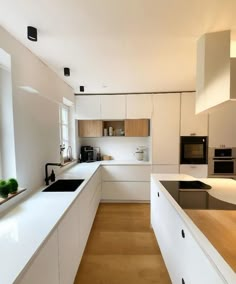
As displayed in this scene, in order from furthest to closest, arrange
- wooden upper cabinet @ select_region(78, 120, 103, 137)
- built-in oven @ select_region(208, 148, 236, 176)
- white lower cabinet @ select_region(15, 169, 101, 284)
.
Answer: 1. wooden upper cabinet @ select_region(78, 120, 103, 137)
2. built-in oven @ select_region(208, 148, 236, 176)
3. white lower cabinet @ select_region(15, 169, 101, 284)

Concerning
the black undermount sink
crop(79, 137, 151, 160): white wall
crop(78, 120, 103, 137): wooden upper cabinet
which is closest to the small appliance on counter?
crop(79, 137, 151, 160): white wall

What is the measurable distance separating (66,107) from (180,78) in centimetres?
223

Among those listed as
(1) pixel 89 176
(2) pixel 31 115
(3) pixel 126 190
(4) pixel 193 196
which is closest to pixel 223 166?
(3) pixel 126 190

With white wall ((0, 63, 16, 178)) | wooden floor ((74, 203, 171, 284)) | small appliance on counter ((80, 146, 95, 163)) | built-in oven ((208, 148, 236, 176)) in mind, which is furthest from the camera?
small appliance on counter ((80, 146, 95, 163))

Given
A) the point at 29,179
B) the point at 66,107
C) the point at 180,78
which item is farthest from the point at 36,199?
the point at 180,78

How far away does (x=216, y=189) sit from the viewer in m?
2.01

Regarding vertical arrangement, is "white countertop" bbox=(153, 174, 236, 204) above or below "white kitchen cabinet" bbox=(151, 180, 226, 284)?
above

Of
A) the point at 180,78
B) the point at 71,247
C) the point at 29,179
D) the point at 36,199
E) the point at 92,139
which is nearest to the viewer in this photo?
the point at 71,247

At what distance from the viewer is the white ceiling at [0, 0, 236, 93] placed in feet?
4.18

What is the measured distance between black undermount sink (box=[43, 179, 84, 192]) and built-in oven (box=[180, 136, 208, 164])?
223 cm

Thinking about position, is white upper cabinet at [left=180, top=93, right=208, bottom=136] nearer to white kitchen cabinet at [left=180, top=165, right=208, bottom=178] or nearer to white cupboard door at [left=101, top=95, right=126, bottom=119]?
white kitchen cabinet at [left=180, top=165, right=208, bottom=178]

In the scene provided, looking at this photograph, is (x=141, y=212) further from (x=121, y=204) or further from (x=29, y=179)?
(x=29, y=179)

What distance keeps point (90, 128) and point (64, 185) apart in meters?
1.86

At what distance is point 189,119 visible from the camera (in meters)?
3.76
